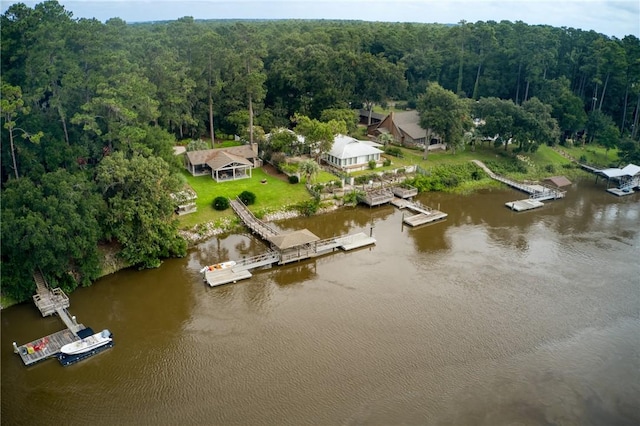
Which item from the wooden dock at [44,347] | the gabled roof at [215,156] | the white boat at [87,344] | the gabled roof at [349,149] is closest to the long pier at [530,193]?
the gabled roof at [349,149]

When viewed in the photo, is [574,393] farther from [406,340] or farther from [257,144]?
[257,144]

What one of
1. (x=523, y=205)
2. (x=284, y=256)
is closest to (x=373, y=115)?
(x=523, y=205)

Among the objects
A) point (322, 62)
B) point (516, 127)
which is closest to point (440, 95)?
point (516, 127)

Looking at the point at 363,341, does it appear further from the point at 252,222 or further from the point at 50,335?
the point at 50,335

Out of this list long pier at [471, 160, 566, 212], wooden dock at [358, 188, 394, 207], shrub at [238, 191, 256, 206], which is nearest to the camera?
shrub at [238, 191, 256, 206]

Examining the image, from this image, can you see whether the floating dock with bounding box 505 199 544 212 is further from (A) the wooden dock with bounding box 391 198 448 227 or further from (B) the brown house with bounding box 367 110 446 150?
(B) the brown house with bounding box 367 110 446 150

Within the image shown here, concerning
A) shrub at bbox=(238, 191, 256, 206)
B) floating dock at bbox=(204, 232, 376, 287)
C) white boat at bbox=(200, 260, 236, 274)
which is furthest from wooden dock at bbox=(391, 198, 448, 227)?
white boat at bbox=(200, 260, 236, 274)

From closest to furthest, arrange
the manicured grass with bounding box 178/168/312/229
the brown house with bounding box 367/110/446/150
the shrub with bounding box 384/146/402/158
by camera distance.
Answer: the manicured grass with bounding box 178/168/312/229 → the shrub with bounding box 384/146/402/158 → the brown house with bounding box 367/110/446/150
